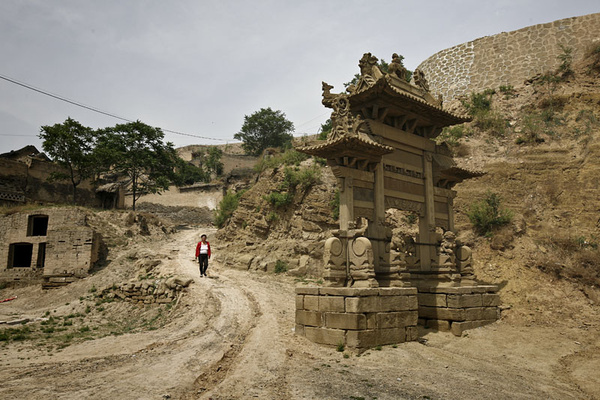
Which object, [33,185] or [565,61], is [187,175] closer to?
[33,185]

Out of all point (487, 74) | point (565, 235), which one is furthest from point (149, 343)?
point (487, 74)

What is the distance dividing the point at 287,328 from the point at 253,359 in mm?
2347

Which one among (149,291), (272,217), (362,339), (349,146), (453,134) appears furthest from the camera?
(453,134)

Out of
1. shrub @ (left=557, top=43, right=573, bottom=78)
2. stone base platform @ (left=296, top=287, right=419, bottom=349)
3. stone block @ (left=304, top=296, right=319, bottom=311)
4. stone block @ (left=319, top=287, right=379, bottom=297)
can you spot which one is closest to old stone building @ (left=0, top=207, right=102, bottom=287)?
stone block @ (left=304, top=296, right=319, bottom=311)

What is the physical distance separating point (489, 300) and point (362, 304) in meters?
5.10

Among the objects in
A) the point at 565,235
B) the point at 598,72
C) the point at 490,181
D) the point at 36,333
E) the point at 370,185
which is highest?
the point at 598,72

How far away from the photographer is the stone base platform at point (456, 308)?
10.6 meters

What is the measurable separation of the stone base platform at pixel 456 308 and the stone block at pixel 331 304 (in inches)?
148

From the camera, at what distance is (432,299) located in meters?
11.0

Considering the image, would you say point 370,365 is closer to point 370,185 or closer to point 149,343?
point 370,185

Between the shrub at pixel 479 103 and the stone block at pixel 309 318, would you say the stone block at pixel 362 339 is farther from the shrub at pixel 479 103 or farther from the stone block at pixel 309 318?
the shrub at pixel 479 103

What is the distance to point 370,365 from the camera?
24.9 ft

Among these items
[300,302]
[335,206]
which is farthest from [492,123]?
[300,302]

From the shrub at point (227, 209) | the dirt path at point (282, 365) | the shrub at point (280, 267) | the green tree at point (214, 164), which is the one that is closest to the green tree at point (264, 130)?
the green tree at point (214, 164)
